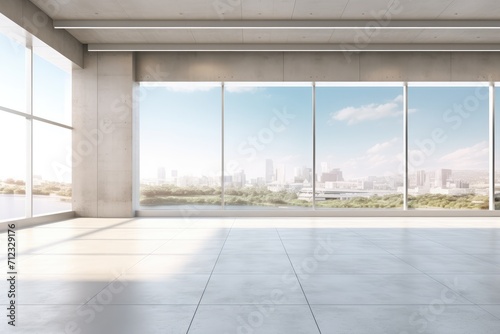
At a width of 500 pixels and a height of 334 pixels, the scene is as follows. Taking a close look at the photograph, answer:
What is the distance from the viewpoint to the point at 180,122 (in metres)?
17.0

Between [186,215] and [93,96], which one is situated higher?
[93,96]

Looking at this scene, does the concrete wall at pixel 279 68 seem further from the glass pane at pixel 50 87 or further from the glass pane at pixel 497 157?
the glass pane at pixel 497 157

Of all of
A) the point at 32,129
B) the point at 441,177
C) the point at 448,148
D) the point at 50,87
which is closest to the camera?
the point at 32,129

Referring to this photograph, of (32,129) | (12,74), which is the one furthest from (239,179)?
(12,74)

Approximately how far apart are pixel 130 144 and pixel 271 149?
218 inches

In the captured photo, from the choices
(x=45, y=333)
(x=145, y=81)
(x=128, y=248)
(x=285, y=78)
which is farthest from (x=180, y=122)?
(x=45, y=333)

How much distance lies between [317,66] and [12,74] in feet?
33.7

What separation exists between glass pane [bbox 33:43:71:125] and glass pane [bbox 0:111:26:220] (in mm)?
1113

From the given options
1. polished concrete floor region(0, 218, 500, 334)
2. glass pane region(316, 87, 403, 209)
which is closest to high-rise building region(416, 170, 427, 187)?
glass pane region(316, 87, 403, 209)

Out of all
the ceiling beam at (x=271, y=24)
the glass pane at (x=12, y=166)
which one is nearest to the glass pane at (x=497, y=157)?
the ceiling beam at (x=271, y=24)

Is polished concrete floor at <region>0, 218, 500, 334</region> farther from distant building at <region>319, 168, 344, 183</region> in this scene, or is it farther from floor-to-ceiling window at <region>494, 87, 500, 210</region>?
floor-to-ceiling window at <region>494, 87, 500, 210</region>

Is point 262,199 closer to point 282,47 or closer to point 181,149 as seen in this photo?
point 181,149

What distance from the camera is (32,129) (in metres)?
12.7

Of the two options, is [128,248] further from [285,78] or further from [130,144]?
[285,78]
